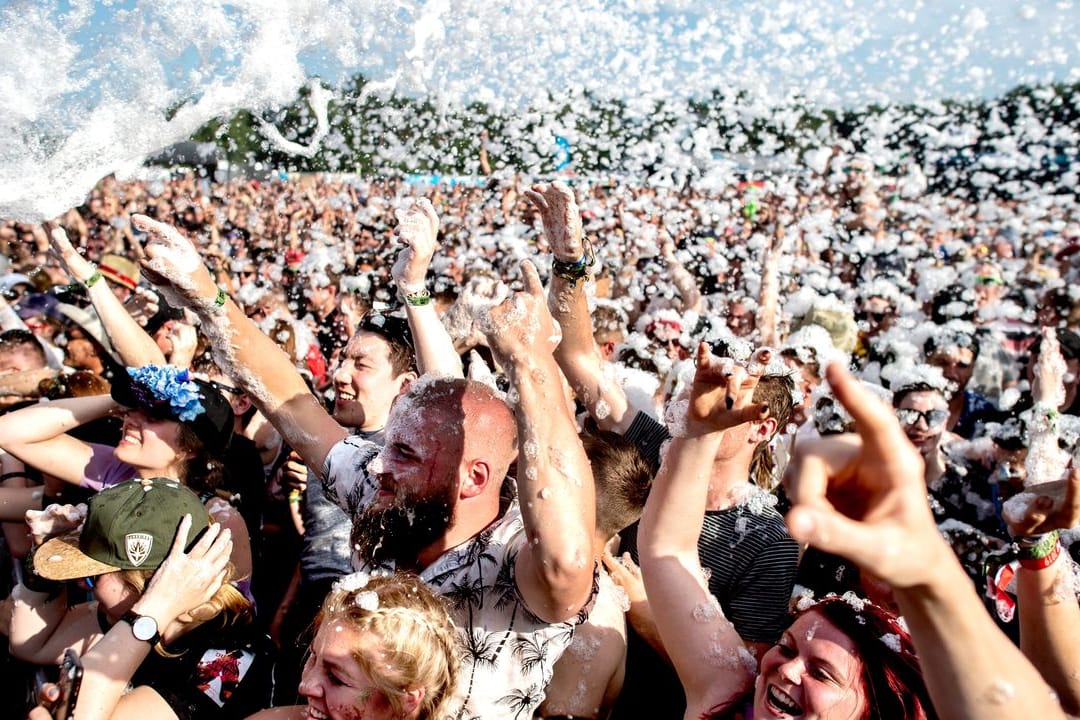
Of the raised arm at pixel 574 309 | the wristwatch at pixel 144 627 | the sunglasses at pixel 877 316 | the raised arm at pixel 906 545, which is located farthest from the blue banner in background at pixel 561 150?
the raised arm at pixel 906 545

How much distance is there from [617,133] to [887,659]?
34.4 ft

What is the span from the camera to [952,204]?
1413 centimetres

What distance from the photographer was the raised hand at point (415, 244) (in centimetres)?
243

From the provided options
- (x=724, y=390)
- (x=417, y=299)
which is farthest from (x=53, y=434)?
(x=724, y=390)

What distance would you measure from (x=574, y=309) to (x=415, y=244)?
0.62 m

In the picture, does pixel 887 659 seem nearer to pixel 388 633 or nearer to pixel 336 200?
pixel 388 633

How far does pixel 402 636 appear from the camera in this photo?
1.44 metres

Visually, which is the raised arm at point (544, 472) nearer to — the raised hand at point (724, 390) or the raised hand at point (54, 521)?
the raised hand at point (724, 390)

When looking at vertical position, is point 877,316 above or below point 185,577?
below

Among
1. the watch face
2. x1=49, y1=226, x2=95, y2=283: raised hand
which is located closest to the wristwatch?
the watch face

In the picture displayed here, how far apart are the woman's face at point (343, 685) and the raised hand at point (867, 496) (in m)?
0.95

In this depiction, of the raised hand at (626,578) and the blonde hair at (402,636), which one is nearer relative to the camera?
the blonde hair at (402,636)

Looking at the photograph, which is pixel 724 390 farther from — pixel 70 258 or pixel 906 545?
pixel 70 258

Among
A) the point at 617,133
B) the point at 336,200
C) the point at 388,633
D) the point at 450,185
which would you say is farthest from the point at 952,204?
the point at 388,633
